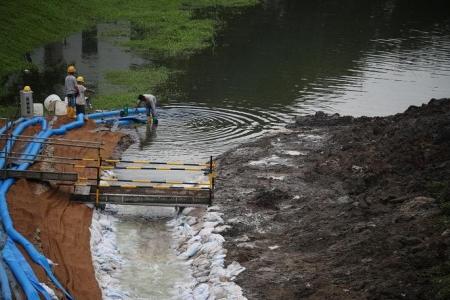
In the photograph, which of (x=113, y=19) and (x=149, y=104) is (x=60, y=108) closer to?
(x=149, y=104)

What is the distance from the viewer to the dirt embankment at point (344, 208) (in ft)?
40.3

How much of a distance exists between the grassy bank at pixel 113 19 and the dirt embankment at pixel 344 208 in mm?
9924

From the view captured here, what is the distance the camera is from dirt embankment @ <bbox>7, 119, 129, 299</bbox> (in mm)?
12820

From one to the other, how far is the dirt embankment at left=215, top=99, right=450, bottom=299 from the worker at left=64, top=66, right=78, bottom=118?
18.5 feet

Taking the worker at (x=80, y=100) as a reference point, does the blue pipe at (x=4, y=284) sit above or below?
below

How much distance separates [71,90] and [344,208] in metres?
10.6

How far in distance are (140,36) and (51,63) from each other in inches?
293

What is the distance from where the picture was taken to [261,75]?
31.7 m

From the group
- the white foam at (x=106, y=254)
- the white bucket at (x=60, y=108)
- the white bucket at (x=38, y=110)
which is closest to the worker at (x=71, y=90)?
the white bucket at (x=60, y=108)

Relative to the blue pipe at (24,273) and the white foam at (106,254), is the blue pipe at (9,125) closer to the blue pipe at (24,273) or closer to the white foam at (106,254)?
the white foam at (106,254)

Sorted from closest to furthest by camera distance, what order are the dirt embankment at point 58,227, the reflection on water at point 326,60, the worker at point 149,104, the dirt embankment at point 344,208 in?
the dirt embankment at point 344,208, the dirt embankment at point 58,227, the worker at point 149,104, the reflection on water at point 326,60

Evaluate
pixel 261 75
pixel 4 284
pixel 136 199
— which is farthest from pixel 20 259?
pixel 261 75

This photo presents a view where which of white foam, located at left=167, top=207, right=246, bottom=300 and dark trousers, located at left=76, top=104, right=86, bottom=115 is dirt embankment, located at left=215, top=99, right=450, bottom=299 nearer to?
white foam, located at left=167, top=207, right=246, bottom=300

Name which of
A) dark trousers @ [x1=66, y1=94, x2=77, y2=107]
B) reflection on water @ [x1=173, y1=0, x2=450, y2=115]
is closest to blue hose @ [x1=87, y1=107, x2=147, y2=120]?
dark trousers @ [x1=66, y1=94, x2=77, y2=107]
